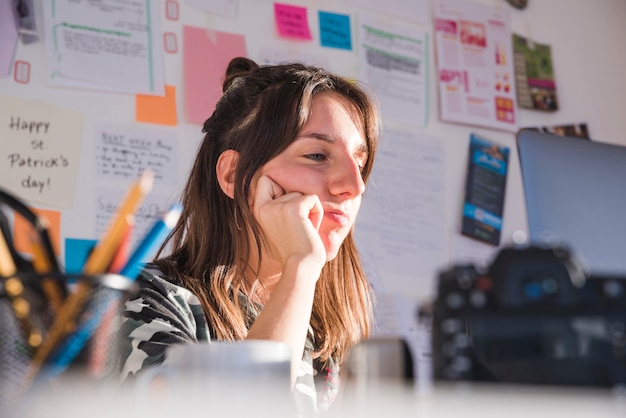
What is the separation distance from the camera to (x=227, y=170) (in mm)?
1362

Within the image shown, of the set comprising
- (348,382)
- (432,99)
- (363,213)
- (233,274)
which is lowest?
(348,382)

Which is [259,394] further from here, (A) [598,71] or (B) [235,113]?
(A) [598,71]

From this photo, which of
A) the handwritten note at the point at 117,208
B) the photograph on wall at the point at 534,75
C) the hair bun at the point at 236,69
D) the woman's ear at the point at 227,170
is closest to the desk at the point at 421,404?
the woman's ear at the point at 227,170

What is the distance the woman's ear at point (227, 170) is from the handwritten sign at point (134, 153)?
1.97 feet

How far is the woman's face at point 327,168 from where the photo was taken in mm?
1240

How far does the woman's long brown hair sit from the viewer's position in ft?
4.24

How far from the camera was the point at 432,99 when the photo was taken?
97.0 inches

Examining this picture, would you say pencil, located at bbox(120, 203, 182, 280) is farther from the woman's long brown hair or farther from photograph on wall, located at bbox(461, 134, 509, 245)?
photograph on wall, located at bbox(461, 134, 509, 245)

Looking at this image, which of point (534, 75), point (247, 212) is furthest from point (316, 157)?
point (534, 75)

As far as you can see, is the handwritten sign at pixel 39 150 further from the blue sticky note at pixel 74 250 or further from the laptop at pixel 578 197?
the laptop at pixel 578 197

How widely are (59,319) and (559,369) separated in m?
0.28

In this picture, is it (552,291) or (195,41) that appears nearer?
(552,291)

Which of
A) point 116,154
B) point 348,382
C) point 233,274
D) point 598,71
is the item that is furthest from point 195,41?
point 348,382

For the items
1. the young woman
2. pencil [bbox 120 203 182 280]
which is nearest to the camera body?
pencil [bbox 120 203 182 280]
